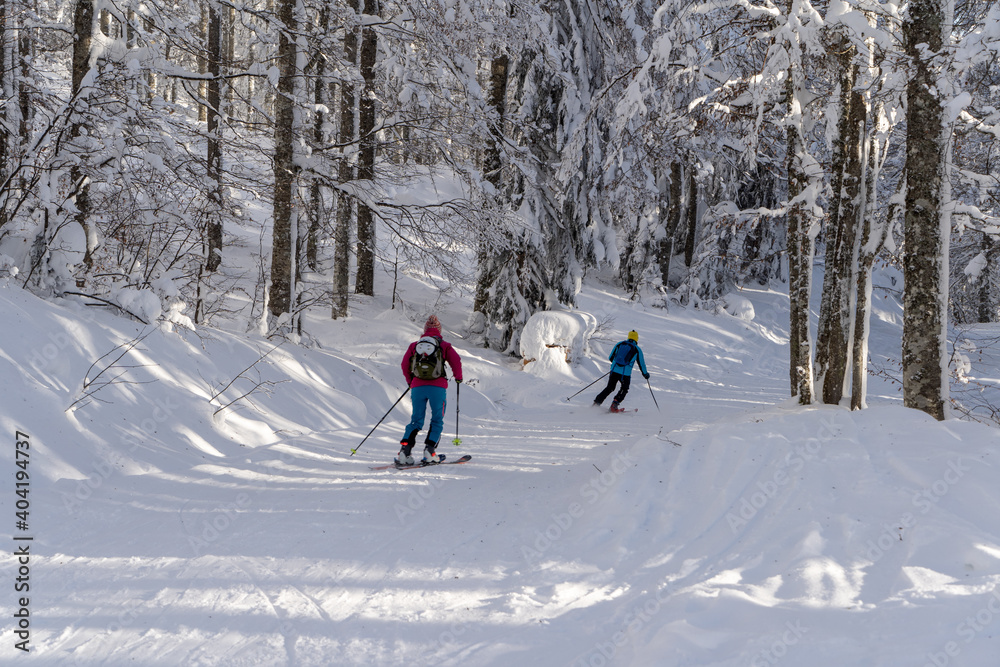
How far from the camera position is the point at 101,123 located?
7324mm

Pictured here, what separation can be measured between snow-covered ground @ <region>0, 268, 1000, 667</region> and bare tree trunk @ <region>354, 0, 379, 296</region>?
4526 mm

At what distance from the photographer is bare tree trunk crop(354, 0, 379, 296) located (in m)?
11.5

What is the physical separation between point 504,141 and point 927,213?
7.12 metres

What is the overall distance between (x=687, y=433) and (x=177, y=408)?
554 centimetres

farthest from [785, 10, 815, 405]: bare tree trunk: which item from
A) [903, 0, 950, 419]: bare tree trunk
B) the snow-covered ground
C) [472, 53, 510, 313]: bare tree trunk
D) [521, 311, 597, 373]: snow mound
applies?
[472, 53, 510, 313]: bare tree trunk

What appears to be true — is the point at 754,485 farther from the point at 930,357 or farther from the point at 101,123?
the point at 101,123

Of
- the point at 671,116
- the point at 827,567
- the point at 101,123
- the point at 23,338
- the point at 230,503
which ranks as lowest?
the point at 230,503

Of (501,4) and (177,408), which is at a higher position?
(501,4)

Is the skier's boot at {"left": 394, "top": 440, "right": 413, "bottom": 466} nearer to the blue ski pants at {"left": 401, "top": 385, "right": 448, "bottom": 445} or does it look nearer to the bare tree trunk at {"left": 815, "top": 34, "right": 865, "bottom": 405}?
the blue ski pants at {"left": 401, "top": 385, "right": 448, "bottom": 445}

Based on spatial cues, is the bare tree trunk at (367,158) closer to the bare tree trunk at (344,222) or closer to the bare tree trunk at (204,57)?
the bare tree trunk at (344,222)

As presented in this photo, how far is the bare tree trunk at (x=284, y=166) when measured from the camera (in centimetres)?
989

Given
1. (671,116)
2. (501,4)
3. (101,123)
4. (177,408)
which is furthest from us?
(501,4)

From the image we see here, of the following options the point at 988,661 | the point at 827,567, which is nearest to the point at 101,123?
the point at 827,567

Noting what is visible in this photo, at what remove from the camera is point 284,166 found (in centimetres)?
1011
